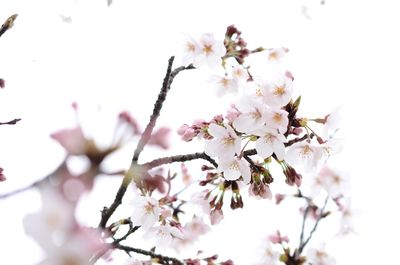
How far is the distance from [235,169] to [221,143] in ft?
0.40

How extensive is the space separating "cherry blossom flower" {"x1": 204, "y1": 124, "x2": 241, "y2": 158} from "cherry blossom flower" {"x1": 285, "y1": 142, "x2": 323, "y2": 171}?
21 centimetres

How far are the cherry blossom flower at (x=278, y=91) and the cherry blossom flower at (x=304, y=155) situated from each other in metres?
0.17

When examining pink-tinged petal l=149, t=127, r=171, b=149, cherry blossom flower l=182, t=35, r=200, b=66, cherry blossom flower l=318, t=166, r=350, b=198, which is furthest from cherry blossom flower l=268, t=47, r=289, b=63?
pink-tinged petal l=149, t=127, r=171, b=149

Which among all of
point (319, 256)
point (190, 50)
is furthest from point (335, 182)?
point (190, 50)

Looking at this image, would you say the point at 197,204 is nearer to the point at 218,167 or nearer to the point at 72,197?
the point at 218,167

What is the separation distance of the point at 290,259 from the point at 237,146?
194 centimetres

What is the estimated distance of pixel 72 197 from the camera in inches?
14.3

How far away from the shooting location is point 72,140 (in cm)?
49

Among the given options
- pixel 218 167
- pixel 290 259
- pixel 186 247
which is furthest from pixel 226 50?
pixel 186 247

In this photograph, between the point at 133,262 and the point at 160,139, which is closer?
the point at 160,139

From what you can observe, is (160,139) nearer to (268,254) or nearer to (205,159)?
(205,159)

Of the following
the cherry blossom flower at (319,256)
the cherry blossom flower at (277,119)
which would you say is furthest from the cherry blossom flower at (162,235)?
the cherry blossom flower at (319,256)

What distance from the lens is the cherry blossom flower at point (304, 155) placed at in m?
1.67

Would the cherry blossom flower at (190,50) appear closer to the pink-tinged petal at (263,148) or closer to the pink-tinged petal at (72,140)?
the pink-tinged petal at (263,148)
